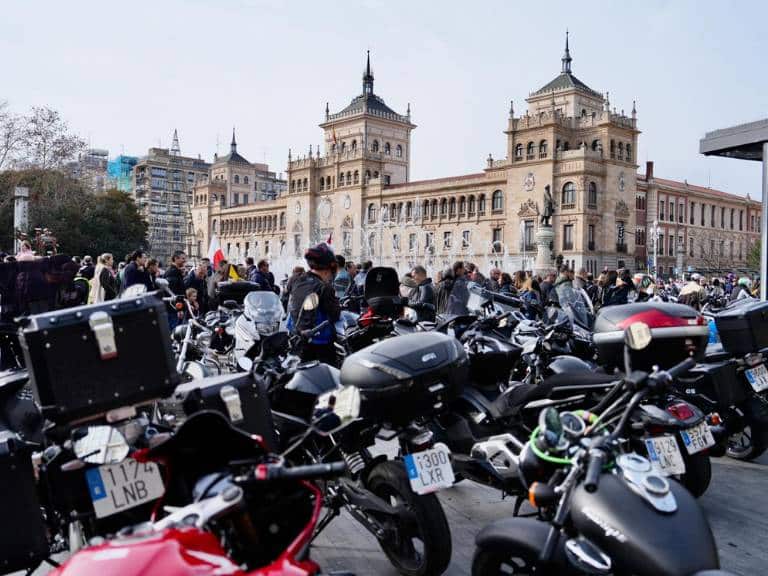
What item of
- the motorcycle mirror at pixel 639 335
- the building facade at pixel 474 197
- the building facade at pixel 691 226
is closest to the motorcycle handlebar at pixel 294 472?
the motorcycle mirror at pixel 639 335

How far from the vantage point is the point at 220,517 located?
6.04 ft

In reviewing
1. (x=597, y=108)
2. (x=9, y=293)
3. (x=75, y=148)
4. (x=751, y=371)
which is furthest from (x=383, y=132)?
(x=751, y=371)

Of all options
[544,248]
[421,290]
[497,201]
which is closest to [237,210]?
[497,201]

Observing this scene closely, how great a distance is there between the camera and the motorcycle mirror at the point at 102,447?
2643 millimetres

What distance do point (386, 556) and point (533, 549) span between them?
159 cm

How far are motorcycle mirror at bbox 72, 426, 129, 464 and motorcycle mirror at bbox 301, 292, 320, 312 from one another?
8.41ft

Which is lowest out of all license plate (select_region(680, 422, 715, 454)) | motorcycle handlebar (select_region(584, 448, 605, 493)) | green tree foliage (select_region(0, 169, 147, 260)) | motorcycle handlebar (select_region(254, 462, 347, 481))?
license plate (select_region(680, 422, 715, 454))

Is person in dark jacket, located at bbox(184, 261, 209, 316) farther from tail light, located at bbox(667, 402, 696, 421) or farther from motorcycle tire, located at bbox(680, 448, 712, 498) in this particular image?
tail light, located at bbox(667, 402, 696, 421)

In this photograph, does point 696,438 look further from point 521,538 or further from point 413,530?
point 521,538

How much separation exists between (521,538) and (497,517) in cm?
237

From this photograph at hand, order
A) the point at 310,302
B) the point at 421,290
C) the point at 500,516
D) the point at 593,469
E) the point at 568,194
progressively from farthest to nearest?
1. the point at 568,194
2. the point at 421,290
3. the point at 310,302
4. the point at 500,516
5. the point at 593,469

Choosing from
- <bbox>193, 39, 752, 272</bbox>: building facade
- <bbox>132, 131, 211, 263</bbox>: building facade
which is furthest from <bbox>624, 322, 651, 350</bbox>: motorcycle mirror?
<bbox>132, 131, 211, 263</bbox>: building facade

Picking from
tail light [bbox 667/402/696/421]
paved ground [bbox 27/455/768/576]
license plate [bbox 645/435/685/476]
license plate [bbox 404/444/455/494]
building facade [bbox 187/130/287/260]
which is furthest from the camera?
building facade [bbox 187/130/287/260]

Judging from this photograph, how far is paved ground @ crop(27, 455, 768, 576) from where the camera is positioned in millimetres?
3738
